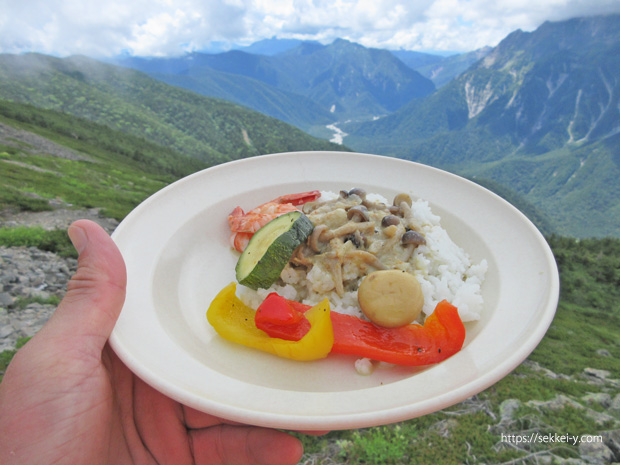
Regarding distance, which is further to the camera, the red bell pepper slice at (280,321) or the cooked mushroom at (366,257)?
the cooked mushroom at (366,257)

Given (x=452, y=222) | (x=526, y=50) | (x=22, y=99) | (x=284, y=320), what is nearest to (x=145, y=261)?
(x=284, y=320)

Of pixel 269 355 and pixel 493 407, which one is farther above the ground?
pixel 269 355

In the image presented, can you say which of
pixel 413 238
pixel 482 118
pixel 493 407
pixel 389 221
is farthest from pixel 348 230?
pixel 482 118

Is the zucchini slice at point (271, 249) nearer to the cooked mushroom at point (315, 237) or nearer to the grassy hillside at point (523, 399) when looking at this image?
the cooked mushroom at point (315, 237)

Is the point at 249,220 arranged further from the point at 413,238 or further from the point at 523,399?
the point at 523,399

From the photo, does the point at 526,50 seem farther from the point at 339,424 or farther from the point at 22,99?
the point at 339,424

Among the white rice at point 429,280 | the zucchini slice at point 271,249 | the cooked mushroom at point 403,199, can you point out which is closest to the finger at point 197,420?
the white rice at point 429,280
